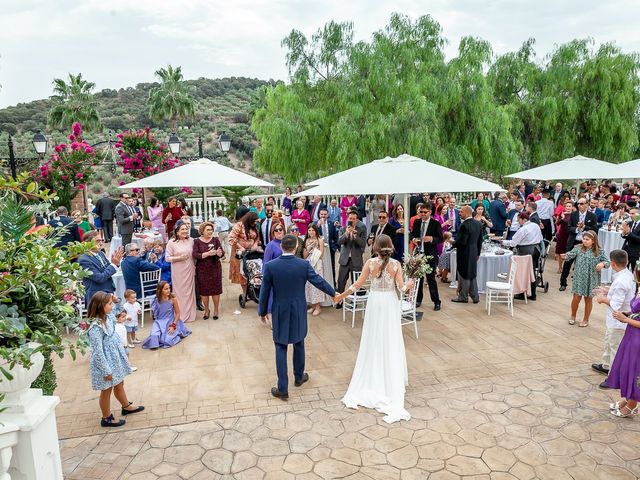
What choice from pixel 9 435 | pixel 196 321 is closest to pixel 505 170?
pixel 196 321

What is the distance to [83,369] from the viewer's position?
6480mm

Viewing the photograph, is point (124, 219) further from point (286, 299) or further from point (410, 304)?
point (286, 299)

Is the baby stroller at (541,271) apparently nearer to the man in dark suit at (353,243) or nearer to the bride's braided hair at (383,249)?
the man in dark suit at (353,243)

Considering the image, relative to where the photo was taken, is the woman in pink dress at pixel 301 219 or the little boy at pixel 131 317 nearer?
the little boy at pixel 131 317

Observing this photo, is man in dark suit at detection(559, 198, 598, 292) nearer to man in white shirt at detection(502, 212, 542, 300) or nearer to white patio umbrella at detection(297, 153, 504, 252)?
man in white shirt at detection(502, 212, 542, 300)

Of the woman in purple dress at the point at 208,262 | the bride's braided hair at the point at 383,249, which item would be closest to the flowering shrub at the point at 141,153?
the woman in purple dress at the point at 208,262

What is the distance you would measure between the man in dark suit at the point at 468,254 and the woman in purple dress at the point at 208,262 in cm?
432

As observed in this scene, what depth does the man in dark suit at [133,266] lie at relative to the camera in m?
8.20

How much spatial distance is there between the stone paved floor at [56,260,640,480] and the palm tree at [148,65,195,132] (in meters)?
39.5

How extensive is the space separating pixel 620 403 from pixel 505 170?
14218 mm

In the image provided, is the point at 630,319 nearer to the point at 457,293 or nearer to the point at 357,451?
the point at 357,451

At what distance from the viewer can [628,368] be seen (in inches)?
194

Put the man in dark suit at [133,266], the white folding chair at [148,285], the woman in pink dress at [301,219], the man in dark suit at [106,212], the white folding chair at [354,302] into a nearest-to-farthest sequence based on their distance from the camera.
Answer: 1. the white folding chair at [354,302]
2. the man in dark suit at [133,266]
3. the white folding chair at [148,285]
4. the woman in pink dress at [301,219]
5. the man in dark suit at [106,212]

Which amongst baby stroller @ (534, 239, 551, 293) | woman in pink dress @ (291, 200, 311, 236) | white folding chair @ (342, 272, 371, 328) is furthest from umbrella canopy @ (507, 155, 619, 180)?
white folding chair @ (342, 272, 371, 328)
